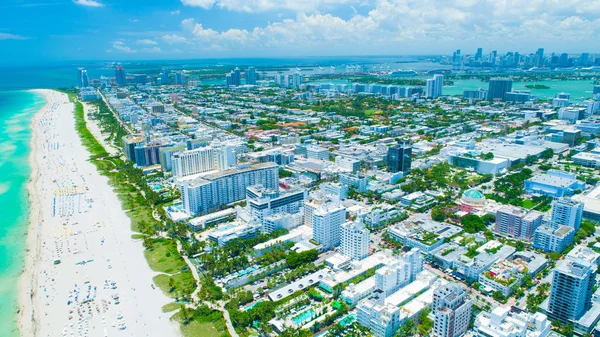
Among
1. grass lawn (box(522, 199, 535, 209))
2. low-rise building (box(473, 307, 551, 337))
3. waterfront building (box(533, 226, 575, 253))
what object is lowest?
grass lawn (box(522, 199, 535, 209))

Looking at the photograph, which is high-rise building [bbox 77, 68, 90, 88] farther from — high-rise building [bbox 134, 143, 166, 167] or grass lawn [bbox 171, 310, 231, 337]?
grass lawn [bbox 171, 310, 231, 337]

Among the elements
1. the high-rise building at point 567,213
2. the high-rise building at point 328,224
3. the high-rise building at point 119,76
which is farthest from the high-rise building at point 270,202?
the high-rise building at point 119,76

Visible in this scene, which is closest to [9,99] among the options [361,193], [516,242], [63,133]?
[63,133]

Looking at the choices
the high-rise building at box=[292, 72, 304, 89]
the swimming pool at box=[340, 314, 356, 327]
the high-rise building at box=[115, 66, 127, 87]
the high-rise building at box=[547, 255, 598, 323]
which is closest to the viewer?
the high-rise building at box=[547, 255, 598, 323]

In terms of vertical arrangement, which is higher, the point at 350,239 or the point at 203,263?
the point at 350,239

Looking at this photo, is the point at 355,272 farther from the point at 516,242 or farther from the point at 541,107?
the point at 541,107

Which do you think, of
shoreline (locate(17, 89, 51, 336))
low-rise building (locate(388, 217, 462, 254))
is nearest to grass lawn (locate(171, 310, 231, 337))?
shoreline (locate(17, 89, 51, 336))
